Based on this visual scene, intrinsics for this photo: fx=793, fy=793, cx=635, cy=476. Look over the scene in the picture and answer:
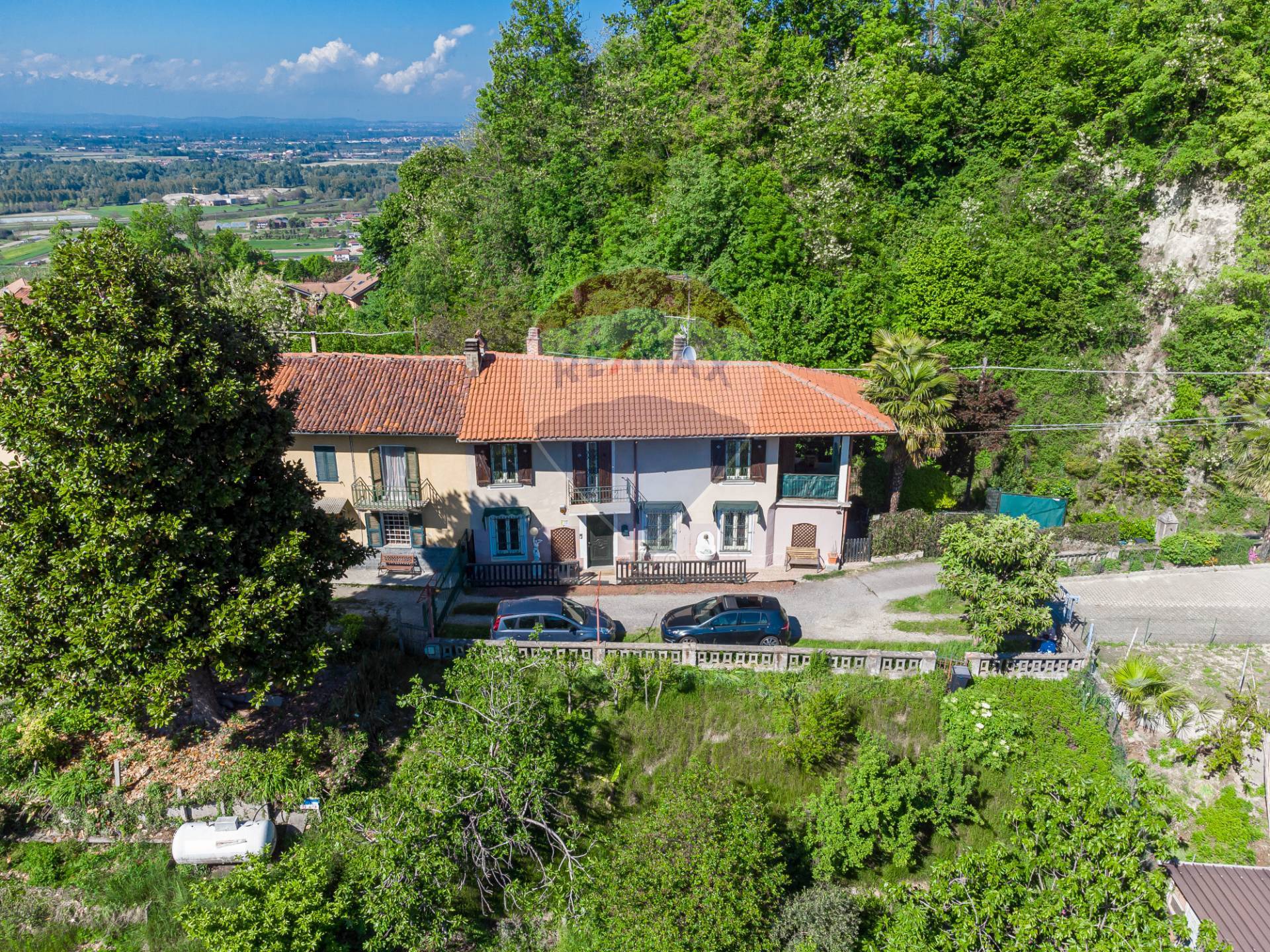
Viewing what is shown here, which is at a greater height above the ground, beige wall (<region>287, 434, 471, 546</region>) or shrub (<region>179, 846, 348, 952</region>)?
beige wall (<region>287, 434, 471, 546</region>)

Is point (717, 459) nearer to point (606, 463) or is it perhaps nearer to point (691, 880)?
point (606, 463)

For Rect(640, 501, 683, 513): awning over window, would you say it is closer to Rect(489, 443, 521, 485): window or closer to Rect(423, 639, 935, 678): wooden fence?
Rect(489, 443, 521, 485): window

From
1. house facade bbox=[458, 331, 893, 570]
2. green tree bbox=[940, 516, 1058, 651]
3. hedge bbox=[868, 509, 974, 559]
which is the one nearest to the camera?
green tree bbox=[940, 516, 1058, 651]

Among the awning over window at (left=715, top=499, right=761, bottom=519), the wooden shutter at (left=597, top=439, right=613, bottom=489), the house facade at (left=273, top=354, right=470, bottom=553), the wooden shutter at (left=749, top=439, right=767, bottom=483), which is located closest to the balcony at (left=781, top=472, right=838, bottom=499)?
the wooden shutter at (left=749, top=439, right=767, bottom=483)

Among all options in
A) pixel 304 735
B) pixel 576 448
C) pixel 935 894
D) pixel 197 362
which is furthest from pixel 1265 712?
pixel 197 362

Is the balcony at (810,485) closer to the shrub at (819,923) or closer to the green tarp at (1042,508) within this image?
the green tarp at (1042,508)

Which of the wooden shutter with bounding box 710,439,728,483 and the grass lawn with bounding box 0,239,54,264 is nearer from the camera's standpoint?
the wooden shutter with bounding box 710,439,728,483

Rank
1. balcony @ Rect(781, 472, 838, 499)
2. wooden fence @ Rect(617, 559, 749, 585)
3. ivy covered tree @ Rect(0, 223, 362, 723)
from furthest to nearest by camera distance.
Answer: balcony @ Rect(781, 472, 838, 499) → wooden fence @ Rect(617, 559, 749, 585) → ivy covered tree @ Rect(0, 223, 362, 723)

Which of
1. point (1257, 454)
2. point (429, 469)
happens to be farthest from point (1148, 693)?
point (429, 469)
